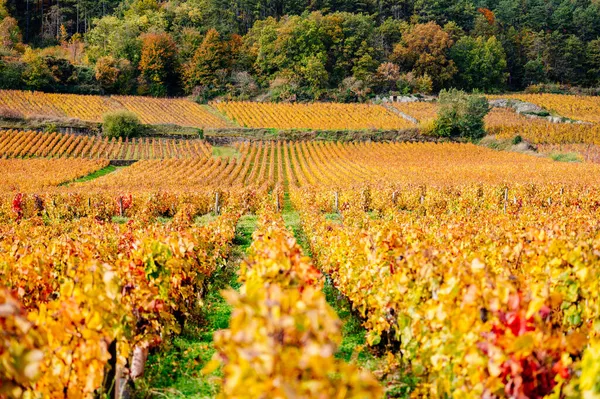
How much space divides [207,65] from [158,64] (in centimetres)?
705

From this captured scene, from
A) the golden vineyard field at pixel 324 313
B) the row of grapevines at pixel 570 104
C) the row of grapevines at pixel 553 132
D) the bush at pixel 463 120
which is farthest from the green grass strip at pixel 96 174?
the row of grapevines at pixel 570 104

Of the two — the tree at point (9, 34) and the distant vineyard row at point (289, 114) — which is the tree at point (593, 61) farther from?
the tree at point (9, 34)

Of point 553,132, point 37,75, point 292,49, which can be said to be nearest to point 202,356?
point 553,132

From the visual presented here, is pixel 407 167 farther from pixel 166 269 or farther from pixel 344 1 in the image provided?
pixel 344 1

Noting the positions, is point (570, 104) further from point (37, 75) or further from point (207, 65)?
point (37, 75)

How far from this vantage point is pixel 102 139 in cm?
4897

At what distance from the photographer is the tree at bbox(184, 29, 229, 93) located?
76562 mm

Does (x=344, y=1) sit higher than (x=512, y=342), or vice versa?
(x=344, y=1)

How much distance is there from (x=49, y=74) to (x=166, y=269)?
68902 mm

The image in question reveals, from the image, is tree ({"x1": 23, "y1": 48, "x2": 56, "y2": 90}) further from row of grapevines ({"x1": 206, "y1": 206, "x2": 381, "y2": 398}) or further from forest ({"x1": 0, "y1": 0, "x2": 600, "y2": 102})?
row of grapevines ({"x1": 206, "y1": 206, "x2": 381, "y2": 398})

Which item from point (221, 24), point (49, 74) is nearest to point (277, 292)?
point (49, 74)

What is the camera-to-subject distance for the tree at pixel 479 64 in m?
88.3

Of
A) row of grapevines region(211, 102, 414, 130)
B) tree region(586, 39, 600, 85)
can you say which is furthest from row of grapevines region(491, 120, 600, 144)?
tree region(586, 39, 600, 85)

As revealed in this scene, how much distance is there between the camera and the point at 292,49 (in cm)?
8200
